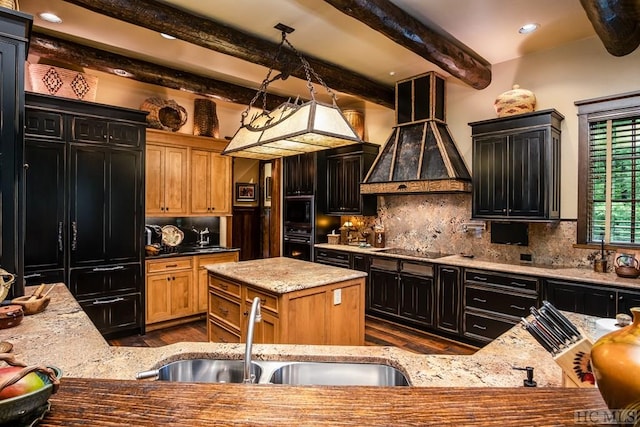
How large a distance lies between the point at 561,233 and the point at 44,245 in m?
5.62

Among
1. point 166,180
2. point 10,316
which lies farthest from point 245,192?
point 10,316

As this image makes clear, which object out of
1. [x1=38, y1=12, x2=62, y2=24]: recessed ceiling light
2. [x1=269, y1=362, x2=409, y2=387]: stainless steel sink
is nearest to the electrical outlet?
[x1=269, y1=362, x2=409, y2=387]: stainless steel sink

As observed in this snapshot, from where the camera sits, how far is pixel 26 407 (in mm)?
618

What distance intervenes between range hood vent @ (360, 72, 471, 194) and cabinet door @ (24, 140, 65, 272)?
381 cm

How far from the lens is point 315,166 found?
5848mm

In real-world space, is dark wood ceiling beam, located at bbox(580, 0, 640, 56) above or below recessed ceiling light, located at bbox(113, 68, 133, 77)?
below

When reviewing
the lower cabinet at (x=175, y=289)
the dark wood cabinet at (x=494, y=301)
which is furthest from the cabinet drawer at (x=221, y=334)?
the dark wood cabinet at (x=494, y=301)

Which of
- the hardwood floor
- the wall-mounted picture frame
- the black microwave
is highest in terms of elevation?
the wall-mounted picture frame

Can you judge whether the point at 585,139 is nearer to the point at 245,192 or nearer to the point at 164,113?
the point at 164,113

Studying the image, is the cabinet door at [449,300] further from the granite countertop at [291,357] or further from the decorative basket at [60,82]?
the decorative basket at [60,82]

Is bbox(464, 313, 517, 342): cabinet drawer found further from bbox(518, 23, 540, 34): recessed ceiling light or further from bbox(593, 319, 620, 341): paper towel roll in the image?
bbox(518, 23, 540, 34): recessed ceiling light

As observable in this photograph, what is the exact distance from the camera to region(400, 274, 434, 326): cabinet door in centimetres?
434

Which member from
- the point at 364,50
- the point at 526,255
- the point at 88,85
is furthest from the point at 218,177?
the point at 526,255

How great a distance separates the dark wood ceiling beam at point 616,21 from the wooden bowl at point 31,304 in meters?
4.10
